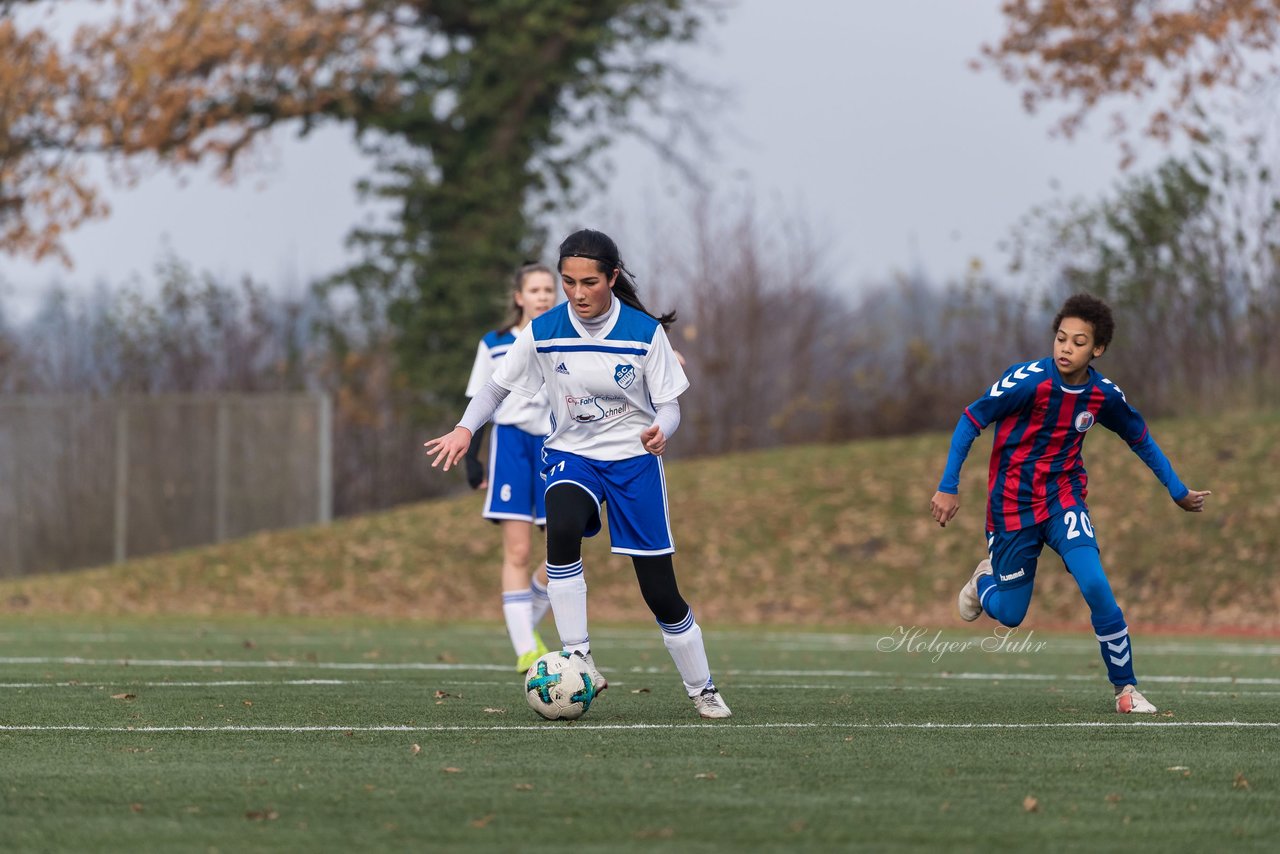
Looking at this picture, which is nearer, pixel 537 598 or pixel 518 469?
pixel 518 469

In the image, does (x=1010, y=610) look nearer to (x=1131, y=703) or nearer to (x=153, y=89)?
(x=1131, y=703)

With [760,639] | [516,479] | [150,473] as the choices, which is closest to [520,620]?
[516,479]

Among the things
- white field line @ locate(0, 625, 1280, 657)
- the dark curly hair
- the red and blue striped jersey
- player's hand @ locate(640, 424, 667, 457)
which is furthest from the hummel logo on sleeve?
white field line @ locate(0, 625, 1280, 657)

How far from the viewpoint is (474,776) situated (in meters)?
5.42

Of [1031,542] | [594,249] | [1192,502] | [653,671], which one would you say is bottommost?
[653,671]

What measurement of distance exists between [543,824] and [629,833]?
252 millimetres

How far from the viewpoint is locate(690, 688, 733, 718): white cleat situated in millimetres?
7340

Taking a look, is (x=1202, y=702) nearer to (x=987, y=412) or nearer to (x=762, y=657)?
(x=987, y=412)

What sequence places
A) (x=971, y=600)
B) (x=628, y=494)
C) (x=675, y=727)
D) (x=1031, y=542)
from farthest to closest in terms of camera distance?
1. (x=971, y=600)
2. (x=1031, y=542)
3. (x=628, y=494)
4. (x=675, y=727)

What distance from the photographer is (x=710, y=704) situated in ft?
24.2

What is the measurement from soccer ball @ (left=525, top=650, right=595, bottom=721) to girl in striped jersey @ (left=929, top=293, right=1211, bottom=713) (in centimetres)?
176

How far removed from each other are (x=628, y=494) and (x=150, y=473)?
20.5 m

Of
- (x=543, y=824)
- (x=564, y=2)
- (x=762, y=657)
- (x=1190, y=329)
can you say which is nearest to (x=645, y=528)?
(x=543, y=824)

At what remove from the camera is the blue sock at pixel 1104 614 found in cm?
781
